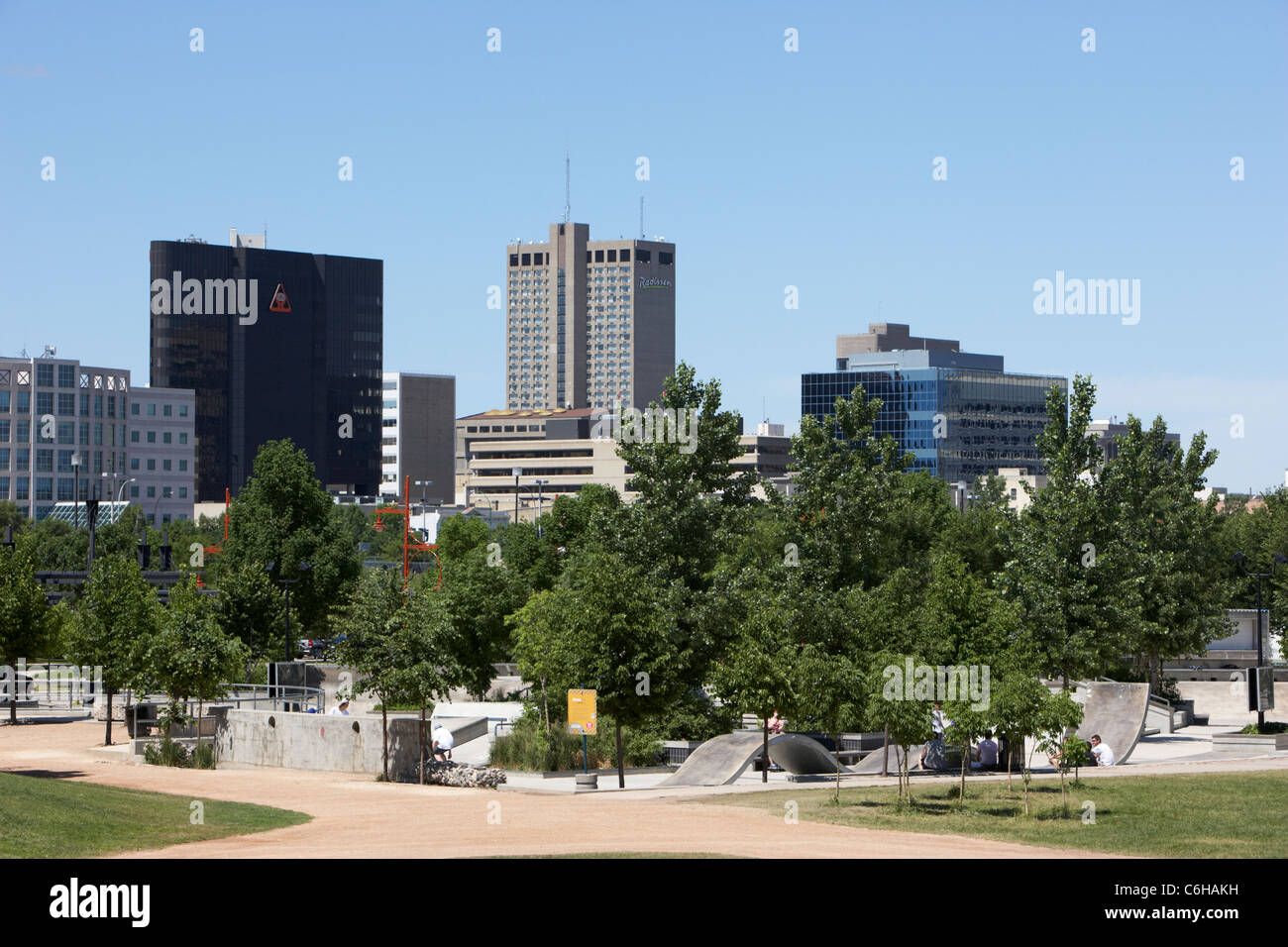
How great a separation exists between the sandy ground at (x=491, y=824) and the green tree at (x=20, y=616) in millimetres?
12650

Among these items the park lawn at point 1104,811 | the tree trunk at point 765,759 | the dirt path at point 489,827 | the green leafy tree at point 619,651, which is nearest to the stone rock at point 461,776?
the dirt path at point 489,827

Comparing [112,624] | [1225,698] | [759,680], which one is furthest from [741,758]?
[1225,698]

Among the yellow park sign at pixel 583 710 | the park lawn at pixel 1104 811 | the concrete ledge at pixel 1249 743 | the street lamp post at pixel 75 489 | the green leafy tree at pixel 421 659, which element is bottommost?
the concrete ledge at pixel 1249 743

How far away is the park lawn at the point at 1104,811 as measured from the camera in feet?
76.1

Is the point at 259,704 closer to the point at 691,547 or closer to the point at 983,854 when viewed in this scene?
the point at 691,547

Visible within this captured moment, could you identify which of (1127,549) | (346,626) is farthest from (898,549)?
(346,626)

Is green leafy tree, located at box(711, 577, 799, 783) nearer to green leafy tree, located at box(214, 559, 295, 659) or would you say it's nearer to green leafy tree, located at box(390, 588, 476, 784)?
green leafy tree, located at box(390, 588, 476, 784)

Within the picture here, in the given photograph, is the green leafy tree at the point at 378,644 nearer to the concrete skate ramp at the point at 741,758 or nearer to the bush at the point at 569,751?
the bush at the point at 569,751

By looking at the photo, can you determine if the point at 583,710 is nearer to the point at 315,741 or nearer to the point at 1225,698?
the point at 315,741

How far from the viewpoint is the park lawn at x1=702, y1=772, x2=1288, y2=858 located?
23.2m

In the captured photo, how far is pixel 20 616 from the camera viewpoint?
49.6 metres

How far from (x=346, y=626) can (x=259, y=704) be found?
40.9 ft

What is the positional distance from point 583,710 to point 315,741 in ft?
30.3
